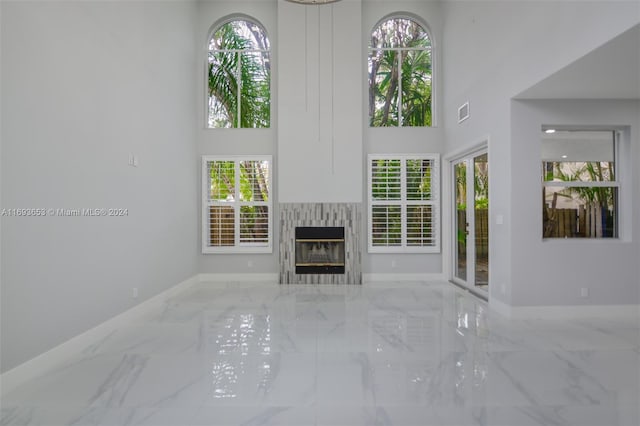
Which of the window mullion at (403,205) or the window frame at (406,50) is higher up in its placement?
the window frame at (406,50)

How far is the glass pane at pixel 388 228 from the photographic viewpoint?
6.35m

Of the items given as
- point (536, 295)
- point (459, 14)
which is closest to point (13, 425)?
point (536, 295)

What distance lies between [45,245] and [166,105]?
2841 mm

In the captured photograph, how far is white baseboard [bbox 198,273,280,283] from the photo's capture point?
248 inches

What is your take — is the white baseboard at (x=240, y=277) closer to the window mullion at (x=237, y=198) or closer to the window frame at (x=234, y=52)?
the window mullion at (x=237, y=198)

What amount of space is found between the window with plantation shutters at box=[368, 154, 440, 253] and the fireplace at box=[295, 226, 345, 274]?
0.61m

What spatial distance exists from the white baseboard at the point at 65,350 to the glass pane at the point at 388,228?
12.0 feet

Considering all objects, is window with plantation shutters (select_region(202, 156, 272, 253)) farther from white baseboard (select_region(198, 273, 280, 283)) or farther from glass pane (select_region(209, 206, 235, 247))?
white baseboard (select_region(198, 273, 280, 283))

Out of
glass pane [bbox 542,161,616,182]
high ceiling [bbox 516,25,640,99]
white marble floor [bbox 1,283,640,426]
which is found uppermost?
high ceiling [bbox 516,25,640,99]

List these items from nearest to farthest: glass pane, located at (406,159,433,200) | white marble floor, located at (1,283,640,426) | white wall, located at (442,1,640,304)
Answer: white marble floor, located at (1,283,640,426) → white wall, located at (442,1,640,304) → glass pane, located at (406,159,433,200)

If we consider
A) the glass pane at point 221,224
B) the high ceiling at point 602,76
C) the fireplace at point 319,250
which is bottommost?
the fireplace at point 319,250

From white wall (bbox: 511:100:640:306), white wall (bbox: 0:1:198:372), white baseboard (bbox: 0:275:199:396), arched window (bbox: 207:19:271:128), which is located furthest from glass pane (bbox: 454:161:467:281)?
white baseboard (bbox: 0:275:199:396)

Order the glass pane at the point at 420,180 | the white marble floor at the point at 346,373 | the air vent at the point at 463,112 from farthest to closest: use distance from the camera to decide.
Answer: the glass pane at the point at 420,180 → the air vent at the point at 463,112 → the white marble floor at the point at 346,373

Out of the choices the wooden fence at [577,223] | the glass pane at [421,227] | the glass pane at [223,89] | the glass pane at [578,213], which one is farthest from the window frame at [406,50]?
the wooden fence at [577,223]
